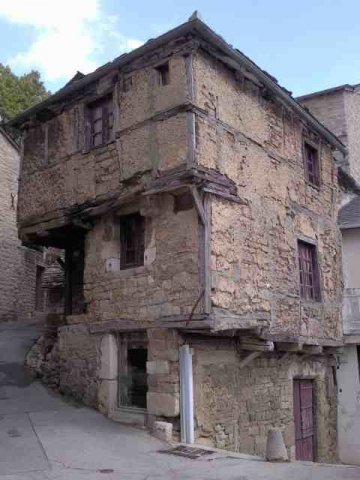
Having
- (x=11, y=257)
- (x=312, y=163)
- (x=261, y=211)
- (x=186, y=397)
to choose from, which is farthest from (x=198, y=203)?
(x=11, y=257)

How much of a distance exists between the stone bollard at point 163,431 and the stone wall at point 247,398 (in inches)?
18.8

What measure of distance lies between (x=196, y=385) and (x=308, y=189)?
5338mm

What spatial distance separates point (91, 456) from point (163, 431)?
1328 millimetres

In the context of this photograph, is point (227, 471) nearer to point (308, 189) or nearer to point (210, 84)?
point (210, 84)

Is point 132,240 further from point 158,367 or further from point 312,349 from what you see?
point 312,349

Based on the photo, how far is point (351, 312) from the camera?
1188 cm

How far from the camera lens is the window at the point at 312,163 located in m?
11.6

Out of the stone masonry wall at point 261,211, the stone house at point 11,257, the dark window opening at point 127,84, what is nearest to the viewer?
the stone masonry wall at point 261,211

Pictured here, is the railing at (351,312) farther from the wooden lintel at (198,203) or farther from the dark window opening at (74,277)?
the dark window opening at (74,277)

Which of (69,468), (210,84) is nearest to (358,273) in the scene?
(210,84)

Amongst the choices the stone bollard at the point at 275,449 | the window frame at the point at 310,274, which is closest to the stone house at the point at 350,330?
the window frame at the point at 310,274

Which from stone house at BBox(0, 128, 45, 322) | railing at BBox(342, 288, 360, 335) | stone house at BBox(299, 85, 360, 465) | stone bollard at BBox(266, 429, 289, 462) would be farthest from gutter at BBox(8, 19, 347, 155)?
stone house at BBox(0, 128, 45, 322)

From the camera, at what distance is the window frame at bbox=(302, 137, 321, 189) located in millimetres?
11292

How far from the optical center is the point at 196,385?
26.1 ft
